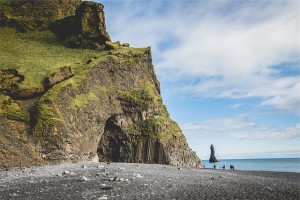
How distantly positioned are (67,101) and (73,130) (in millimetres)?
5242

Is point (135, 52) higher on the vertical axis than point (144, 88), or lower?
higher

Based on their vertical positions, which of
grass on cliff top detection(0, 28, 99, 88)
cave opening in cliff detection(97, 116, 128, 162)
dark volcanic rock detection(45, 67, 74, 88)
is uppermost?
grass on cliff top detection(0, 28, 99, 88)

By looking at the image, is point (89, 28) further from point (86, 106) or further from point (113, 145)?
point (113, 145)

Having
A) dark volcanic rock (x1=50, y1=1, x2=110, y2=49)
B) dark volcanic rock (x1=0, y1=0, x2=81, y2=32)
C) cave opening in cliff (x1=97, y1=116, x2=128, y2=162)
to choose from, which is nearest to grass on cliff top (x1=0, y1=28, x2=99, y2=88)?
dark volcanic rock (x1=50, y1=1, x2=110, y2=49)

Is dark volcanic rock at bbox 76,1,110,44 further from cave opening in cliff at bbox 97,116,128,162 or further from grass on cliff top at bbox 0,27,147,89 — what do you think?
cave opening in cliff at bbox 97,116,128,162

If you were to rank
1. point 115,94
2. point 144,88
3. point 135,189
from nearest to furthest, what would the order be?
1. point 135,189
2. point 115,94
3. point 144,88

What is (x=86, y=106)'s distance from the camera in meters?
51.8

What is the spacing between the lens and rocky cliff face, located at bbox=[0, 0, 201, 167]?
4100 cm

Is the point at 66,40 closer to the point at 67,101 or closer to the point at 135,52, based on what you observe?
the point at 135,52

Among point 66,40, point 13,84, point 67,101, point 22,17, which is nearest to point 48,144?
point 67,101

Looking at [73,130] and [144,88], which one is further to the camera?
[144,88]

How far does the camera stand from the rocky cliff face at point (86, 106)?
135ft

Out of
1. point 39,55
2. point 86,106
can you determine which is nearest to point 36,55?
point 39,55

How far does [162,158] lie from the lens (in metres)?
53.5
